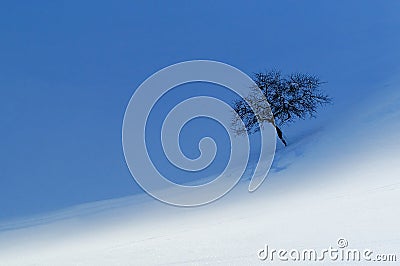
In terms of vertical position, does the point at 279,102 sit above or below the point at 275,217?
above

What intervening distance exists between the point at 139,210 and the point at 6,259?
22.4 inches

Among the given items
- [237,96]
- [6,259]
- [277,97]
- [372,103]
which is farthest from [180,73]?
[6,259]

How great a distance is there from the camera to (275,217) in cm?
150

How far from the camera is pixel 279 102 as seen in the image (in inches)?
86.4

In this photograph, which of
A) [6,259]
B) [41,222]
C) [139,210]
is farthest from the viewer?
[41,222]

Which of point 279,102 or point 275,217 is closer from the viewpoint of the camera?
point 275,217

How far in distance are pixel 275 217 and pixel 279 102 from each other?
2.81 feet

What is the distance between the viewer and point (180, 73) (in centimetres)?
261

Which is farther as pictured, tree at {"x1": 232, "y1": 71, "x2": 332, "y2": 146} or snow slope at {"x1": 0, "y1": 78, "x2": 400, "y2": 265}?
tree at {"x1": 232, "y1": 71, "x2": 332, "y2": 146}

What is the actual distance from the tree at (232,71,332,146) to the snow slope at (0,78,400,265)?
0.31 feet

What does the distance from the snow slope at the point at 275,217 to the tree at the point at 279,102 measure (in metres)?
0.09

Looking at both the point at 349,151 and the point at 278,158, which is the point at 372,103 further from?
the point at 278,158

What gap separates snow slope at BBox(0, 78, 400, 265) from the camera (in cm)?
128

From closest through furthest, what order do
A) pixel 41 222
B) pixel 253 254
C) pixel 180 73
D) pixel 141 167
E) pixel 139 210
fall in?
pixel 253 254, pixel 139 210, pixel 41 222, pixel 141 167, pixel 180 73
